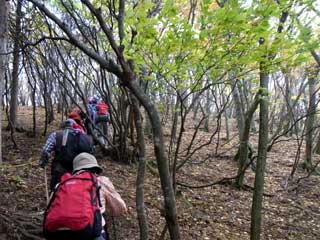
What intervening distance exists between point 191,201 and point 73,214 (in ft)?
14.5

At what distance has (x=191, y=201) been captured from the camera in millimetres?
6934

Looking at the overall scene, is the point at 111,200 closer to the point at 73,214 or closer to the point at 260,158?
the point at 73,214

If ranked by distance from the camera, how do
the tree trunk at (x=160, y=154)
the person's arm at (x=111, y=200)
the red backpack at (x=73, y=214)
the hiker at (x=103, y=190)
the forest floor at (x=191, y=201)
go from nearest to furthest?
the red backpack at (x=73, y=214)
the tree trunk at (x=160, y=154)
the hiker at (x=103, y=190)
the person's arm at (x=111, y=200)
the forest floor at (x=191, y=201)

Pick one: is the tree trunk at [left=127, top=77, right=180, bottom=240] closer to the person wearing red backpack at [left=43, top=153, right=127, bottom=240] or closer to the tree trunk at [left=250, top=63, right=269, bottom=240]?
the person wearing red backpack at [left=43, top=153, right=127, bottom=240]

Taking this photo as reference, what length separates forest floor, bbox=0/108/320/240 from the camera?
5131 millimetres

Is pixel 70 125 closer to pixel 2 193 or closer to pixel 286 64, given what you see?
pixel 2 193

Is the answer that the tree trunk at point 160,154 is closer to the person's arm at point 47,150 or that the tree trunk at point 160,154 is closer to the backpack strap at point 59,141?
the backpack strap at point 59,141

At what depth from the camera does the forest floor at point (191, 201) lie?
5131mm

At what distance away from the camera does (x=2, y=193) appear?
5.38 meters

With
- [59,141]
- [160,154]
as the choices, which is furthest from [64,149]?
[160,154]

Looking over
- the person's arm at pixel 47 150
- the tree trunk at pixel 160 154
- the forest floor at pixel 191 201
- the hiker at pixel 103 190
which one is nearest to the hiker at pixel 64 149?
the person's arm at pixel 47 150

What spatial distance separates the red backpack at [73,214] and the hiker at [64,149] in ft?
5.24

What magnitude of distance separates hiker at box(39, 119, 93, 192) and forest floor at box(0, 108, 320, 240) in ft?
2.44

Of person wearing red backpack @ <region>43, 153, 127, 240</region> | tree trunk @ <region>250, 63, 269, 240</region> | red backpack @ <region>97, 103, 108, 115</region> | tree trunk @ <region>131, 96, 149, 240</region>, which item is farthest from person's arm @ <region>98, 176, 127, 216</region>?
red backpack @ <region>97, 103, 108, 115</region>
